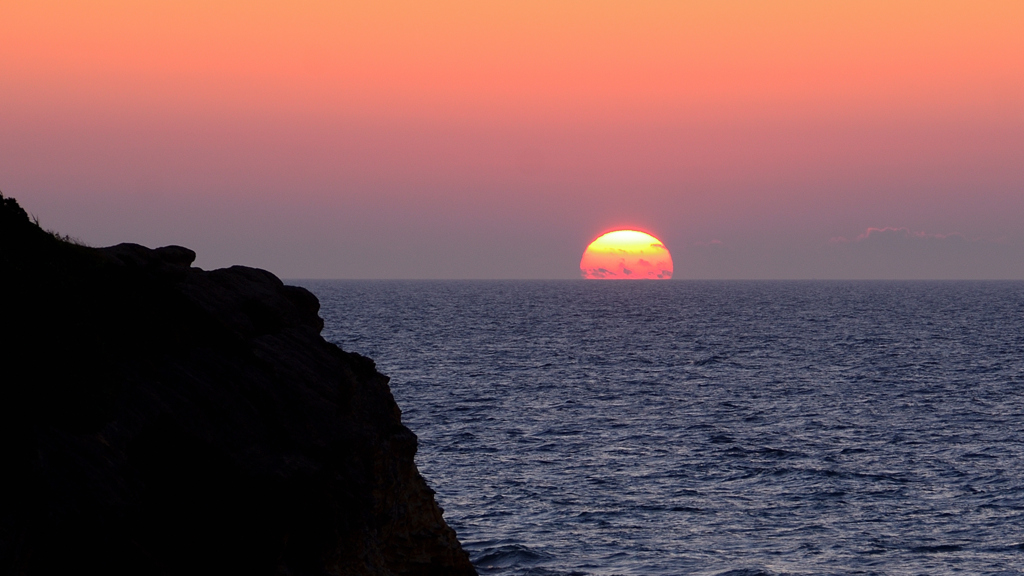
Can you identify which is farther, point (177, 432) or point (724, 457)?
point (724, 457)

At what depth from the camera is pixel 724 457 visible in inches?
1515

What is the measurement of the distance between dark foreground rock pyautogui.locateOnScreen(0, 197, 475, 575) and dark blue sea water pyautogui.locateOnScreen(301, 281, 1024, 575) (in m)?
7.53

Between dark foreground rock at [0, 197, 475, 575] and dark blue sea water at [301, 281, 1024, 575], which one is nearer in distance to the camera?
dark foreground rock at [0, 197, 475, 575]

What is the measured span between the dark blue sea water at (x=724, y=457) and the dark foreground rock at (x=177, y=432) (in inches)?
296

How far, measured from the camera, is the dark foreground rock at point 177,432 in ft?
44.1

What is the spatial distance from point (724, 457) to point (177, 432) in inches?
1078

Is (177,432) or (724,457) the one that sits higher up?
(177,432)

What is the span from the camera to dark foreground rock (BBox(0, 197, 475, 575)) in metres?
13.5

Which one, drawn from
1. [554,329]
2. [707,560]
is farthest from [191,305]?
[554,329]

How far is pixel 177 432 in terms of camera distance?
1588 centimetres

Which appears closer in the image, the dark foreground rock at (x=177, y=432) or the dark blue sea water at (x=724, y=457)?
Answer: the dark foreground rock at (x=177, y=432)

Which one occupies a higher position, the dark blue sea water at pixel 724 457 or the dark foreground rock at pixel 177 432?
the dark foreground rock at pixel 177 432

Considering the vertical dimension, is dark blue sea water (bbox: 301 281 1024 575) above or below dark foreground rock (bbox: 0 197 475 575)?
below

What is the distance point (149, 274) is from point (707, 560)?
54.6 ft
